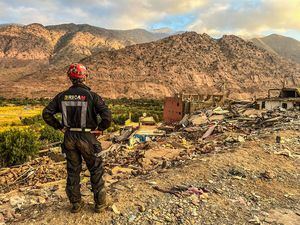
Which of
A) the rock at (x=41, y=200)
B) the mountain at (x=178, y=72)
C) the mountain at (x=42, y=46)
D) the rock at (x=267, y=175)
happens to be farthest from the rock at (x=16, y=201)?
the mountain at (x=42, y=46)

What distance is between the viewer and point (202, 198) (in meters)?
5.71

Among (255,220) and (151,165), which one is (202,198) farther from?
(151,165)

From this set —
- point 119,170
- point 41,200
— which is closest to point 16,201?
point 41,200

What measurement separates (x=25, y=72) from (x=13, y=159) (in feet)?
431

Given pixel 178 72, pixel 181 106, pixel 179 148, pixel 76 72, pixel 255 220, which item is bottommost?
pixel 181 106

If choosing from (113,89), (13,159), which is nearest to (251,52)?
(113,89)

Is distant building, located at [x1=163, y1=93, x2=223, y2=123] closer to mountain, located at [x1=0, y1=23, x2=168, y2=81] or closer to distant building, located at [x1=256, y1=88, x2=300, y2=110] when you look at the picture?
distant building, located at [x1=256, y1=88, x2=300, y2=110]

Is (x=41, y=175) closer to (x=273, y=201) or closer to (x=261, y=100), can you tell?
(x=273, y=201)

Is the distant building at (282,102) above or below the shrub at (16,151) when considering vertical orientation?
above

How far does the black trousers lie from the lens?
15.7 feet

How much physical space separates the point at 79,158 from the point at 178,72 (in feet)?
347

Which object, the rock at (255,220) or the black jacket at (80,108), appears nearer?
the black jacket at (80,108)

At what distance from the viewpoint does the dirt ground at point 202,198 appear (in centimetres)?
496

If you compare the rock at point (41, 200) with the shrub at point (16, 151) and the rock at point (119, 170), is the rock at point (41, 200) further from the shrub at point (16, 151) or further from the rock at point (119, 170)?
the shrub at point (16, 151)
